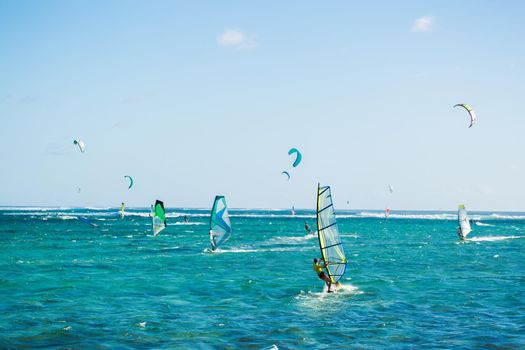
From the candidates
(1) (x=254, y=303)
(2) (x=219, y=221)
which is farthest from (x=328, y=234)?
(2) (x=219, y=221)

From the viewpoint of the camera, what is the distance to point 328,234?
19156 millimetres

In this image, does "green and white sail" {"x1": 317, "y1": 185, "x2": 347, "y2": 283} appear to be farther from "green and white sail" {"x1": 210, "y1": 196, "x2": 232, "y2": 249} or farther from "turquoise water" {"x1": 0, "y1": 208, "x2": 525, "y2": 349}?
"green and white sail" {"x1": 210, "y1": 196, "x2": 232, "y2": 249}

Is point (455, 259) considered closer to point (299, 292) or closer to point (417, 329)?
point (299, 292)

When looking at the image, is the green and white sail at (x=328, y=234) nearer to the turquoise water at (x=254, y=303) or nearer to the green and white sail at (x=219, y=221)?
the turquoise water at (x=254, y=303)

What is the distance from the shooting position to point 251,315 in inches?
677

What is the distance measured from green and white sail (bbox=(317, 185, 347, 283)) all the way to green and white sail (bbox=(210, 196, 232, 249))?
9882mm

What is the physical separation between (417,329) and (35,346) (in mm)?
10800

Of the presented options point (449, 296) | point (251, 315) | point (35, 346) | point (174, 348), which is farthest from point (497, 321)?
point (35, 346)

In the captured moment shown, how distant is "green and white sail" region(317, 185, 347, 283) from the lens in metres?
18.7

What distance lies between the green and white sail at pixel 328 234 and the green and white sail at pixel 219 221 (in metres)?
9.88

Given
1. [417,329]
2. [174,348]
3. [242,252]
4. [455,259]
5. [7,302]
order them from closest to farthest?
[174,348], [417,329], [7,302], [455,259], [242,252]

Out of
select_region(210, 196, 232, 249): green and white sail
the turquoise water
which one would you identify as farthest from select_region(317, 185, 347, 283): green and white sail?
select_region(210, 196, 232, 249): green and white sail

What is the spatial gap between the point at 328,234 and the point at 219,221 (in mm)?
12096

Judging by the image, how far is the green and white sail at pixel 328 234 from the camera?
18719mm
